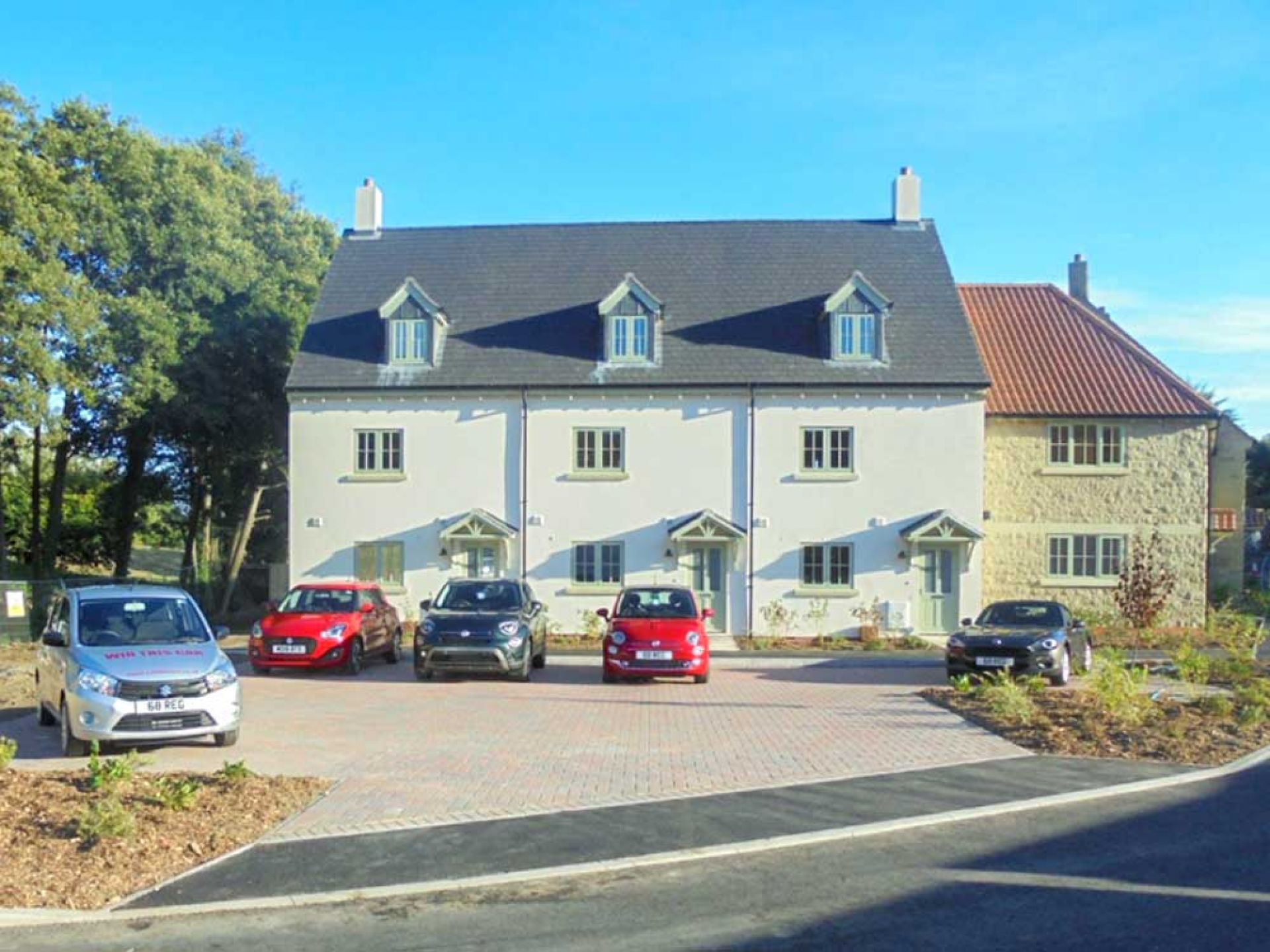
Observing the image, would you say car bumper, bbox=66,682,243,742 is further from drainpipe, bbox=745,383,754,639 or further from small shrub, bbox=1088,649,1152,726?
drainpipe, bbox=745,383,754,639

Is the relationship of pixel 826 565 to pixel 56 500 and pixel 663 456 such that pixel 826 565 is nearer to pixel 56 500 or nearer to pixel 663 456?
pixel 663 456

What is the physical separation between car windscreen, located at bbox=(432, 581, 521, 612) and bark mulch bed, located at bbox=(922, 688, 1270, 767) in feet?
26.7

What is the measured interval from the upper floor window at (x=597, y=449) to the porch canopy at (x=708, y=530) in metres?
2.30

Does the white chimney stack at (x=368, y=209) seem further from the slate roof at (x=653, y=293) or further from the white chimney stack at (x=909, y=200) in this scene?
the white chimney stack at (x=909, y=200)

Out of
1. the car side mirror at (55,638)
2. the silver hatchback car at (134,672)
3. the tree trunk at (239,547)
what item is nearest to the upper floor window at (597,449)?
the tree trunk at (239,547)

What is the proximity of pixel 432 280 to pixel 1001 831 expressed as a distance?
85.4ft

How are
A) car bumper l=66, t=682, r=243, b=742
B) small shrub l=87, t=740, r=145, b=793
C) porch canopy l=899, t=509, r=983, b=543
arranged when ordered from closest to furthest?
small shrub l=87, t=740, r=145, b=793 < car bumper l=66, t=682, r=243, b=742 < porch canopy l=899, t=509, r=983, b=543

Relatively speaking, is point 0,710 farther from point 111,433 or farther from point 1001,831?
point 111,433

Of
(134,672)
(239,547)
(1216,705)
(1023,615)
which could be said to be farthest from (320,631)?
(239,547)

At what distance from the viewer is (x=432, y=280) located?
1282 inches

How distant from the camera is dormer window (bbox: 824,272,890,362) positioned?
29.2m

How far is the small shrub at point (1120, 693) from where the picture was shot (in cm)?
1398

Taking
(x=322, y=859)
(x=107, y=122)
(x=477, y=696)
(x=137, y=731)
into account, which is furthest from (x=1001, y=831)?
(x=107, y=122)

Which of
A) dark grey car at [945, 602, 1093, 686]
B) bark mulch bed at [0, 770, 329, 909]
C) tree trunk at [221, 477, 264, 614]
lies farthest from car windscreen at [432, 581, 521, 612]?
tree trunk at [221, 477, 264, 614]
